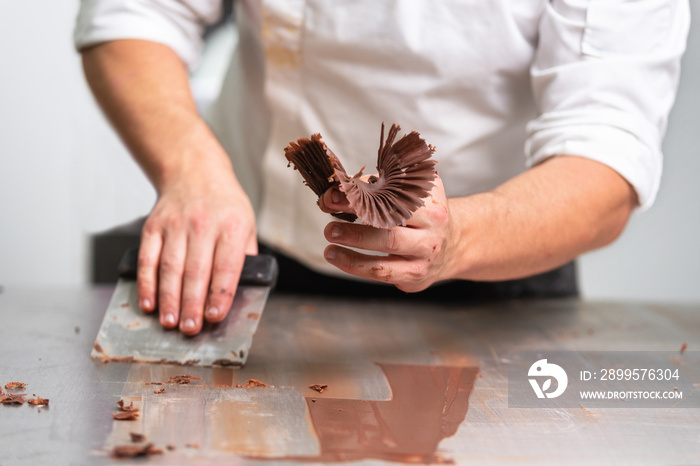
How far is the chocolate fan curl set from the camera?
0.53m

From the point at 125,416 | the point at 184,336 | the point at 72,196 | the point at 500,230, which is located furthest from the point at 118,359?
the point at 72,196

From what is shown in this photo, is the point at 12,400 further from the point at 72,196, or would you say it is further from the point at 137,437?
the point at 72,196

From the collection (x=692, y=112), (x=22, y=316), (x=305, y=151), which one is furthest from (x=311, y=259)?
(x=692, y=112)

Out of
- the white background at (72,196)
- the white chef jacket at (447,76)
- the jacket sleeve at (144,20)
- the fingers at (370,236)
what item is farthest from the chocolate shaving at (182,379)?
the white background at (72,196)

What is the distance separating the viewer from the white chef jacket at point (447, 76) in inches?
31.9

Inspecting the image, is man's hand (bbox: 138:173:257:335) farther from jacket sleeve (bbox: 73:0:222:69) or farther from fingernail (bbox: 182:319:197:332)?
jacket sleeve (bbox: 73:0:222:69)

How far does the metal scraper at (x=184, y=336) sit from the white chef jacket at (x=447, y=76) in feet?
0.92

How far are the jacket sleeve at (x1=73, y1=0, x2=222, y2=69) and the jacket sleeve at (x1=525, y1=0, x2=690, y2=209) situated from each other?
56cm

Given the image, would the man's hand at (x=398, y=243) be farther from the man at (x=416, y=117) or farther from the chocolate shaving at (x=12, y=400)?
the chocolate shaving at (x=12, y=400)

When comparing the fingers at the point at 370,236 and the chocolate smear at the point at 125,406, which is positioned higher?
the fingers at the point at 370,236

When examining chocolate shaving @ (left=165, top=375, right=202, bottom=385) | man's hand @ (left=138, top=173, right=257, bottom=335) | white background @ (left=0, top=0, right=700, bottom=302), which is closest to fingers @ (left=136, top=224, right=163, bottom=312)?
man's hand @ (left=138, top=173, right=257, bottom=335)

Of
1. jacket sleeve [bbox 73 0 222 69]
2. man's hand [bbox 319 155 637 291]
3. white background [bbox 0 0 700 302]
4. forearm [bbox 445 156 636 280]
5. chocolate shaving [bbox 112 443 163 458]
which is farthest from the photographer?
white background [bbox 0 0 700 302]

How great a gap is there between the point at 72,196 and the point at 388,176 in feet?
6.61

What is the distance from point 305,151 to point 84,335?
0.47m
